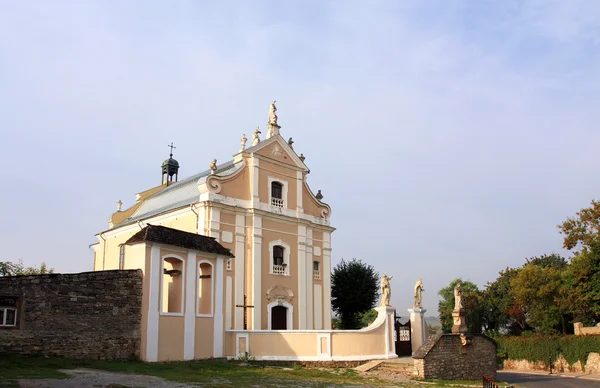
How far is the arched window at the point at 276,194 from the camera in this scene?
3212cm

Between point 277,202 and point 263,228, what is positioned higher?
point 277,202

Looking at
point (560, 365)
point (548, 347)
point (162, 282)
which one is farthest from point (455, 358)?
point (548, 347)

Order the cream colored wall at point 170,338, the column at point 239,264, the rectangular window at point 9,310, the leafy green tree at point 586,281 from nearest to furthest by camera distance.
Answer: the rectangular window at point 9,310
the cream colored wall at point 170,338
the column at point 239,264
the leafy green tree at point 586,281

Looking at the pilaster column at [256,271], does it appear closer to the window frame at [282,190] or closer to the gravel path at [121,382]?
the window frame at [282,190]

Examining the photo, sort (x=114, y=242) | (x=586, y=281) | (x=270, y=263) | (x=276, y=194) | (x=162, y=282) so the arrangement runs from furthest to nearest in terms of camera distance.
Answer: (x=586, y=281)
(x=114, y=242)
(x=276, y=194)
(x=270, y=263)
(x=162, y=282)

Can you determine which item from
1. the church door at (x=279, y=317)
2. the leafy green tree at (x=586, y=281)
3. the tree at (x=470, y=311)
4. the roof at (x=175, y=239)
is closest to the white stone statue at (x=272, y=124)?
the church door at (x=279, y=317)

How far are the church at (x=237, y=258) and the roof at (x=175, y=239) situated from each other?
0.17 ft

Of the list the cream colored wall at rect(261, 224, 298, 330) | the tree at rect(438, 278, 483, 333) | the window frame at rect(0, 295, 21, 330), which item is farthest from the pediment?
the tree at rect(438, 278, 483, 333)

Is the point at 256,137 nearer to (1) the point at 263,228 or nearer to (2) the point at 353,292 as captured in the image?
(1) the point at 263,228

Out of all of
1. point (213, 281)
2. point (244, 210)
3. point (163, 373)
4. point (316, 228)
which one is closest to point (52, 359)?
point (163, 373)

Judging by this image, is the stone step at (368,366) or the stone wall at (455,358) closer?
the stone wall at (455,358)

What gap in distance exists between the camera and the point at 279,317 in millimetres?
30484

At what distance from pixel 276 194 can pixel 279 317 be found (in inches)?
269

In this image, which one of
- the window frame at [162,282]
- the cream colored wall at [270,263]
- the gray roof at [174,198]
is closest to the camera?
the window frame at [162,282]
